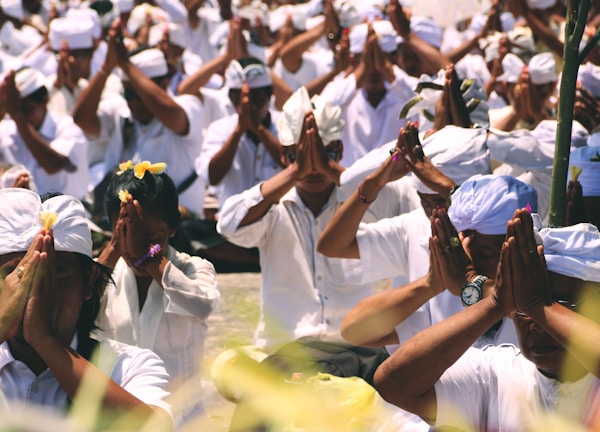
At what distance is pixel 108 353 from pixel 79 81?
257 inches

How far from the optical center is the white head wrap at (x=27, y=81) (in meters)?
6.77

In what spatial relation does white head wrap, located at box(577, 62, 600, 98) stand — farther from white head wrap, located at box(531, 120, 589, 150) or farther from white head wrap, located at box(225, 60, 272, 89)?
white head wrap, located at box(225, 60, 272, 89)

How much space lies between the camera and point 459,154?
413cm

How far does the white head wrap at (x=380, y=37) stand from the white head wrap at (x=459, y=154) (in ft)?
11.5

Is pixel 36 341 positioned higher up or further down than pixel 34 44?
higher up

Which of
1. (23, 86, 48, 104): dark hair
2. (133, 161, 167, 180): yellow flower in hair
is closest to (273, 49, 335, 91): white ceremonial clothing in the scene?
(23, 86, 48, 104): dark hair

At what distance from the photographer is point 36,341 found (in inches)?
95.5

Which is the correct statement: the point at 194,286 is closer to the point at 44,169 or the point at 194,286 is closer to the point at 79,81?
the point at 44,169

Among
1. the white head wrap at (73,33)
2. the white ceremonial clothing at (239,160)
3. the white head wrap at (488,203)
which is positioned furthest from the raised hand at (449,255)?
the white head wrap at (73,33)

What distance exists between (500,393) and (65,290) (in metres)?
1.04

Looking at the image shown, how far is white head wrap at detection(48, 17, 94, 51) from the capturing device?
8.74 metres

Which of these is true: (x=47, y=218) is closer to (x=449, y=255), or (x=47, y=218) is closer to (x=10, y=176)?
(x=449, y=255)

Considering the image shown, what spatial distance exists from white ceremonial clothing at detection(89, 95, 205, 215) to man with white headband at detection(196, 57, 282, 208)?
0.40 meters

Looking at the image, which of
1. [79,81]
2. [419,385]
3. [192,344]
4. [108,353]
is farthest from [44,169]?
[419,385]
